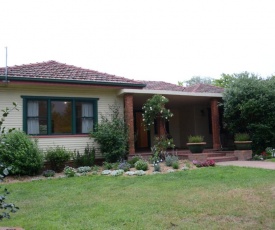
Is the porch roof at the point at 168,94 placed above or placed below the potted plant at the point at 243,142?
above

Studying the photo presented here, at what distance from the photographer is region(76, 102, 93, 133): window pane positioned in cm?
1279

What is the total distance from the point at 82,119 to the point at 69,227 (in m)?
8.43

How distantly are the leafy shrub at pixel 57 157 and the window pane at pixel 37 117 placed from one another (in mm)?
1135

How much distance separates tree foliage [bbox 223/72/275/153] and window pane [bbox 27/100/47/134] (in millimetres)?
8453

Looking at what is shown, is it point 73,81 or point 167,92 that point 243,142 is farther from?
point 73,81

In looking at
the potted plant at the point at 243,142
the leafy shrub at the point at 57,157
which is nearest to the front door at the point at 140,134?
the potted plant at the point at 243,142

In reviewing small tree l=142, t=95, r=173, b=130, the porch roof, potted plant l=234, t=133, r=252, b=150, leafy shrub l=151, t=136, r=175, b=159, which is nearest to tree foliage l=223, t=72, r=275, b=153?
potted plant l=234, t=133, r=252, b=150

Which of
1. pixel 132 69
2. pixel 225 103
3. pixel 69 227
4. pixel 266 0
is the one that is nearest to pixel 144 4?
pixel 266 0

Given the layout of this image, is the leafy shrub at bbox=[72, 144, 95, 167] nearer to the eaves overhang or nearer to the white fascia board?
the eaves overhang

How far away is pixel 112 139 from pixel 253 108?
656cm

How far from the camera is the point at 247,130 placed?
1427cm

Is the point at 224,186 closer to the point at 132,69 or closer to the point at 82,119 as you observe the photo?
the point at 82,119

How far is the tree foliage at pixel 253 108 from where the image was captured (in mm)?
13469

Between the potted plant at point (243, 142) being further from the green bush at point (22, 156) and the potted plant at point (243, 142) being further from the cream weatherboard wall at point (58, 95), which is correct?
the green bush at point (22, 156)
